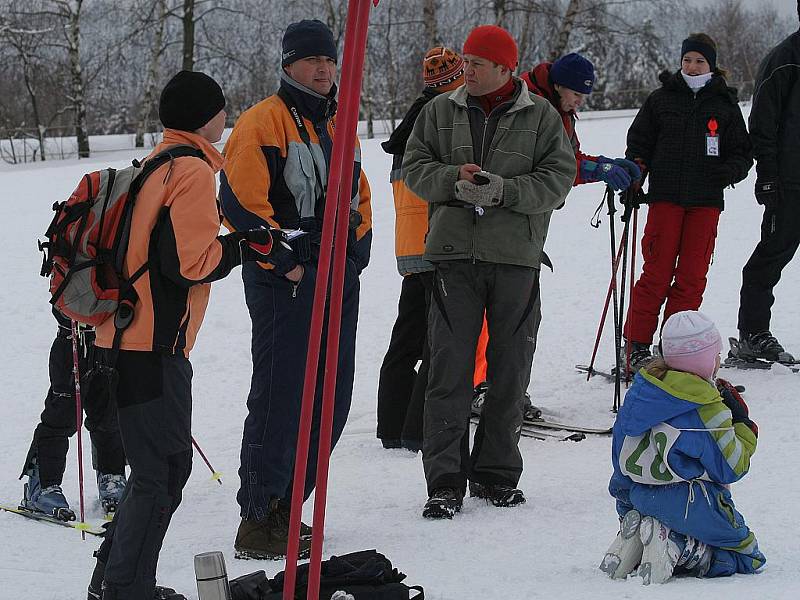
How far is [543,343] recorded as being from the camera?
805cm

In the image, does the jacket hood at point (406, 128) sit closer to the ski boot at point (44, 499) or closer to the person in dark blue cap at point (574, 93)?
the person in dark blue cap at point (574, 93)

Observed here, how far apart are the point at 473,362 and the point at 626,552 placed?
50.0 inches

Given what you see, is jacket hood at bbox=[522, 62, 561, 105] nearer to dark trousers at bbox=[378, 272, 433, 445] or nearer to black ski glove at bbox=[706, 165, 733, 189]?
dark trousers at bbox=[378, 272, 433, 445]

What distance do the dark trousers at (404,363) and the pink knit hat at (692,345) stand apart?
81.5 inches

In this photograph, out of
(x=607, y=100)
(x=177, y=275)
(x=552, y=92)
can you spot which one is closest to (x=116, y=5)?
(x=607, y=100)

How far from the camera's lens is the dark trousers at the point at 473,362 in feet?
14.3

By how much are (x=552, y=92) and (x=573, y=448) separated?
1.78 m

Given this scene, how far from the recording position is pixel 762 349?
6500 mm

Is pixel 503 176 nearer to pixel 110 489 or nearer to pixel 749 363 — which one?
pixel 110 489

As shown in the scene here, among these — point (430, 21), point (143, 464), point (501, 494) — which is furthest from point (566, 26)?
point (143, 464)

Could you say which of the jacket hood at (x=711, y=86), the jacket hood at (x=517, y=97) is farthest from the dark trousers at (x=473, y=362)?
the jacket hood at (x=711, y=86)

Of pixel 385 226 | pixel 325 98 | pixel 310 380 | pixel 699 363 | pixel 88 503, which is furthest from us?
pixel 385 226

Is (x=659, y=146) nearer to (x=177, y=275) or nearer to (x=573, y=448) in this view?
(x=573, y=448)

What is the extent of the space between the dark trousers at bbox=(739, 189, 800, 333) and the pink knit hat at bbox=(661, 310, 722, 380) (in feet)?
11.0
